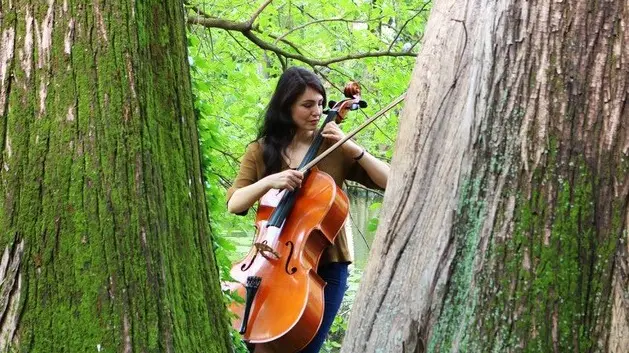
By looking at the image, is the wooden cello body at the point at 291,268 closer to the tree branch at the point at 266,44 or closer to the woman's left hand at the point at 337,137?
the woman's left hand at the point at 337,137

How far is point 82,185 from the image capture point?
1889mm

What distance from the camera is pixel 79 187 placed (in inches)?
74.3

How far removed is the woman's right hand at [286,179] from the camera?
3363mm

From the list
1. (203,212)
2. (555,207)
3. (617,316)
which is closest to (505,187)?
(555,207)

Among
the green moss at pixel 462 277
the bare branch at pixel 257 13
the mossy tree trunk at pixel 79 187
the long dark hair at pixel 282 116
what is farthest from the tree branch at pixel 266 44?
the green moss at pixel 462 277

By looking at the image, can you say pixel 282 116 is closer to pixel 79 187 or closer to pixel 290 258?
pixel 290 258

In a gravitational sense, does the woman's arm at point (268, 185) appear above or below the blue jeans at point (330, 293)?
above

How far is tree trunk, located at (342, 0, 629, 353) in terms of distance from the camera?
181 cm

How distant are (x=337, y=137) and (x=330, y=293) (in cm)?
65

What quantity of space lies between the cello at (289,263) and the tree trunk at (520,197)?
1.21 meters

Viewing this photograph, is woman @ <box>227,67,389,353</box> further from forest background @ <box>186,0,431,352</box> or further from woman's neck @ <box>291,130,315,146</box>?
forest background @ <box>186,0,431,352</box>

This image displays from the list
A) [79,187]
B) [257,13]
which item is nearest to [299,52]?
[257,13]

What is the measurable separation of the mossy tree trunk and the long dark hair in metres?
1.55

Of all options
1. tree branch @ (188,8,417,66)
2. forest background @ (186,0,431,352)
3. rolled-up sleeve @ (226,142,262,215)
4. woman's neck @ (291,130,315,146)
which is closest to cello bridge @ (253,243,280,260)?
rolled-up sleeve @ (226,142,262,215)
